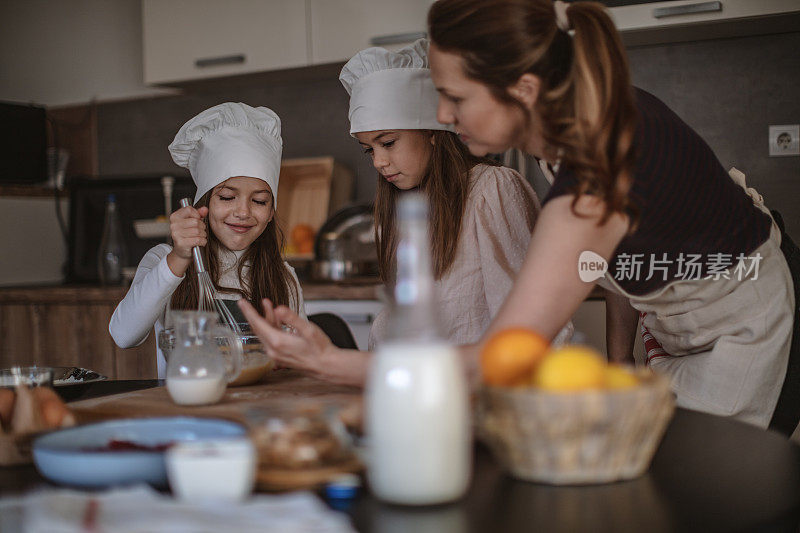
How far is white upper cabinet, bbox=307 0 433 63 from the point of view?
274cm

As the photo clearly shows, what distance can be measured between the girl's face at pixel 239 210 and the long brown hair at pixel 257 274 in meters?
0.05

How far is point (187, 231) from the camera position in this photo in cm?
152

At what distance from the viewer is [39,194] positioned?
135 inches

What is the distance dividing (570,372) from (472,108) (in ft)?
1.88

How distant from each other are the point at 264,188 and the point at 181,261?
0.30 meters

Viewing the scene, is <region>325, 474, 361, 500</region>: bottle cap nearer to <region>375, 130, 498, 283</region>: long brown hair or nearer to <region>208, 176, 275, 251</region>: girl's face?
<region>375, 130, 498, 283</region>: long brown hair

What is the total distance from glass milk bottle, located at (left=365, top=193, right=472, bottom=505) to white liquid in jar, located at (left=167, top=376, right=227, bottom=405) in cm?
43

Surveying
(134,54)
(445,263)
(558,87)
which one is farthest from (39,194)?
(558,87)

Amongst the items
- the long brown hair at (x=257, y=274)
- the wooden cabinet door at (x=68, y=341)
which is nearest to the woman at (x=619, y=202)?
the long brown hair at (x=257, y=274)

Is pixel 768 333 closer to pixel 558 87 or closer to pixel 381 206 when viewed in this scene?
pixel 558 87

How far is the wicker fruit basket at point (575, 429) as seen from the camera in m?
0.70

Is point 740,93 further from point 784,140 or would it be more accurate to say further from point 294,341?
point 294,341

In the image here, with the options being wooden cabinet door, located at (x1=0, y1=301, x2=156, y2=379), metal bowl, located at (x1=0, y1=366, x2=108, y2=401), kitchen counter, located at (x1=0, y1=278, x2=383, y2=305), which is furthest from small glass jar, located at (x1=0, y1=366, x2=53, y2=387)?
wooden cabinet door, located at (x1=0, y1=301, x2=156, y2=379)

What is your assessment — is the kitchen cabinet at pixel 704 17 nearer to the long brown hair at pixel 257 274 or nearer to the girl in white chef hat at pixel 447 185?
the girl in white chef hat at pixel 447 185
